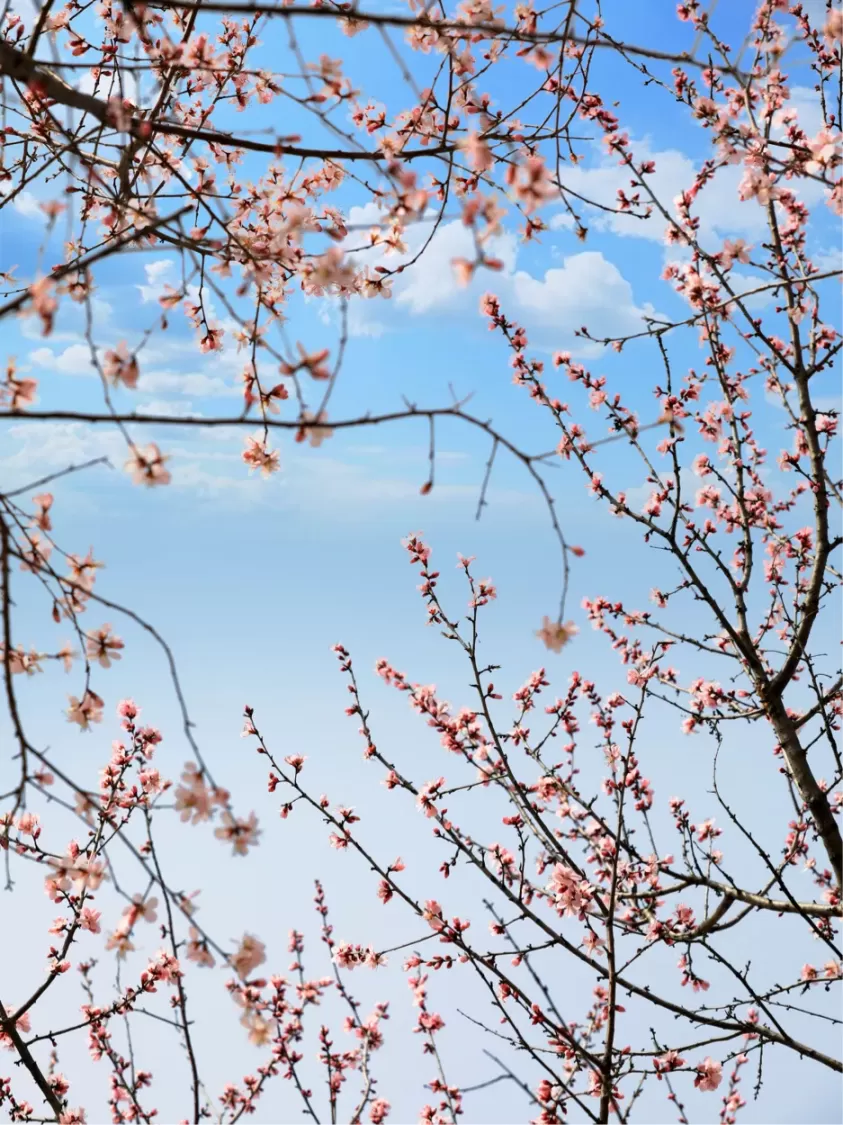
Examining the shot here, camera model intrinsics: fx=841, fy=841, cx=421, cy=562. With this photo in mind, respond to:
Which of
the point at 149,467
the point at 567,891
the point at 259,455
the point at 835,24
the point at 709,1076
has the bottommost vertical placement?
the point at 709,1076

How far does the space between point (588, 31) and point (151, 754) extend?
3.64 m

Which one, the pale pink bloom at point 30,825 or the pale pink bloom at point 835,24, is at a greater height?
the pale pink bloom at point 835,24

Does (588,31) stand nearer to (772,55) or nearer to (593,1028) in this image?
(772,55)

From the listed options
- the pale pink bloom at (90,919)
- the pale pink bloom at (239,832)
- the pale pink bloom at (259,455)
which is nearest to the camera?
the pale pink bloom at (239,832)

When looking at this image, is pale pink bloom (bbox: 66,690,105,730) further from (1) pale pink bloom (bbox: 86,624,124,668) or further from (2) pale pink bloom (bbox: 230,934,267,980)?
(2) pale pink bloom (bbox: 230,934,267,980)

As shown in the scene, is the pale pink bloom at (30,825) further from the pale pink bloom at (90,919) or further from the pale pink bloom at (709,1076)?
the pale pink bloom at (709,1076)

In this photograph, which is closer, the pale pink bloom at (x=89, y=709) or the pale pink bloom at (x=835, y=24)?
the pale pink bloom at (x=89, y=709)

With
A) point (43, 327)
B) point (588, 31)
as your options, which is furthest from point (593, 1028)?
point (588, 31)

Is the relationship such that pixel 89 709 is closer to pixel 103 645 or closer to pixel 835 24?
pixel 103 645

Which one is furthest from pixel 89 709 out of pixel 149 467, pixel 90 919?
pixel 90 919

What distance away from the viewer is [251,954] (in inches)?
85.4

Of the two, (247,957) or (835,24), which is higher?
(835,24)

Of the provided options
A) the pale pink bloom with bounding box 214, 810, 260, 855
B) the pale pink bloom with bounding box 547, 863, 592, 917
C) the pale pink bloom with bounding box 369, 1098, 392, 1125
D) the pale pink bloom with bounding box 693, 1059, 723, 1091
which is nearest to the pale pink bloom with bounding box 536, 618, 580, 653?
the pale pink bloom with bounding box 214, 810, 260, 855

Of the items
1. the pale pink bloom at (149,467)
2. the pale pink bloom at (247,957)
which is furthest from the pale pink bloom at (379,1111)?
the pale pink bloom at (149,467)
